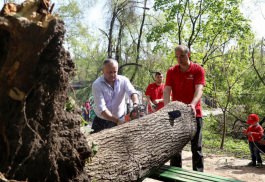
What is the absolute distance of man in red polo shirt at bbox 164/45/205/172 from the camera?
14.1 ft

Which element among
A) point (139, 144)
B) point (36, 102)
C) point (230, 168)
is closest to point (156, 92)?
point (230, 168)

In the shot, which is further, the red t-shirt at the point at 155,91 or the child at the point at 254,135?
the red t-shirt at the point at 155,91

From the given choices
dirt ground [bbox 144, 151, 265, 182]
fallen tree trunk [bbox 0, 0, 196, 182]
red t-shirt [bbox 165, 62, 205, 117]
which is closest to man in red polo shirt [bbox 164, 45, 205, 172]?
red t-shirt [bbox 165, 62, 205, 117]

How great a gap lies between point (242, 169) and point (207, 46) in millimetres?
7173

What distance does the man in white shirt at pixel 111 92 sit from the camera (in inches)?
170

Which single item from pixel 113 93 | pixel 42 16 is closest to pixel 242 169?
pixel 113 93

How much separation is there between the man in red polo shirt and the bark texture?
2482 millimetres

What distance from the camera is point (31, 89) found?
1884 mm

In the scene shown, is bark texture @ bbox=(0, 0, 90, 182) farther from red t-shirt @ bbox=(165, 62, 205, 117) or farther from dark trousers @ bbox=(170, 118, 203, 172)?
dark trousers @ bbox=(170, 118, 203, 172)

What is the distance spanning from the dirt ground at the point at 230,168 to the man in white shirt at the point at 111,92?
4.69ft

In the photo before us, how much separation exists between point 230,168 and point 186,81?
3.05 metres

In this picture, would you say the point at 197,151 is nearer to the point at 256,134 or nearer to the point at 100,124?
the point at 100,124

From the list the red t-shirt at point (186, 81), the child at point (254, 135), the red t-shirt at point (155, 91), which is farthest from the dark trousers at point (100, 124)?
the child at point (254, 135)

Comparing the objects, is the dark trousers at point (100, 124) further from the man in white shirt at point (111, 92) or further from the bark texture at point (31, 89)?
the bark texture at point (31, 89)
